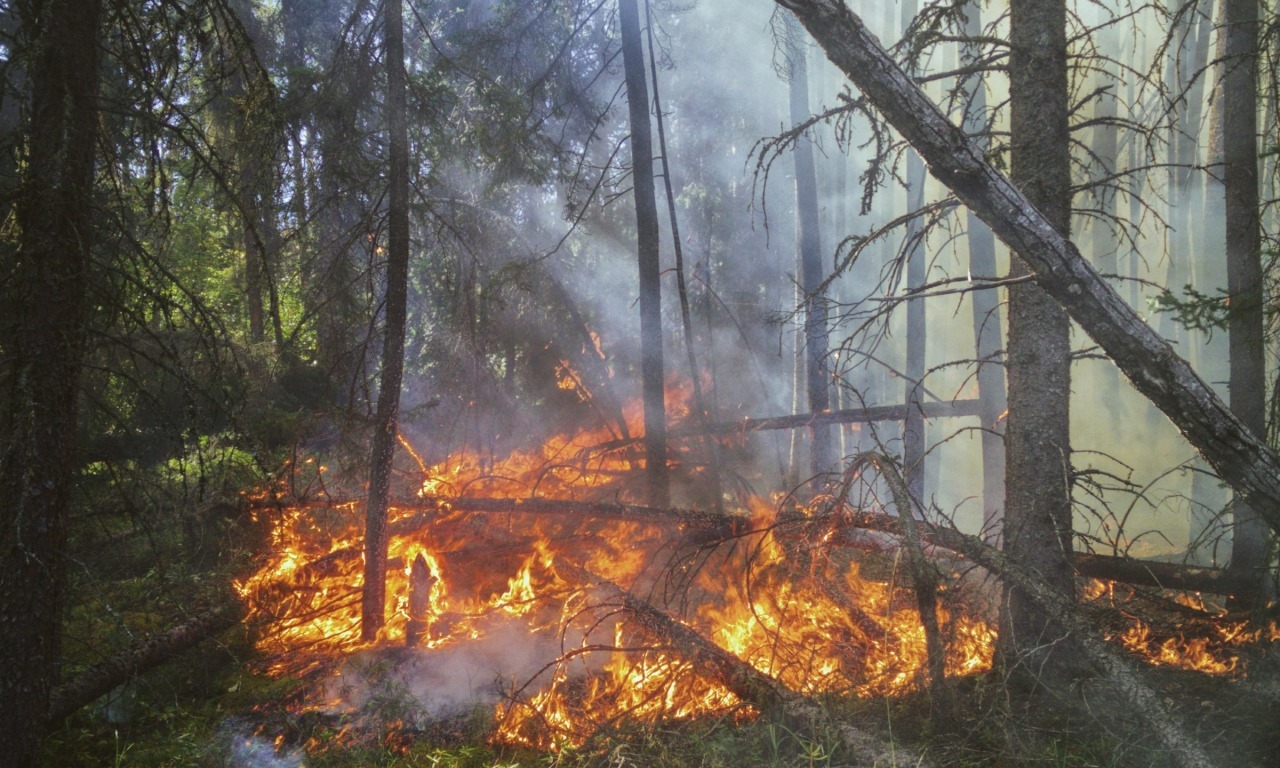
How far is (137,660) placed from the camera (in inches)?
232

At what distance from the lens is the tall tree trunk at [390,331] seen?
23.8ft

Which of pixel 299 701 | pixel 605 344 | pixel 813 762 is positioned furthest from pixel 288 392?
pixel 813 762

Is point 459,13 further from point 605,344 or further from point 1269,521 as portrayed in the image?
point 1269,521

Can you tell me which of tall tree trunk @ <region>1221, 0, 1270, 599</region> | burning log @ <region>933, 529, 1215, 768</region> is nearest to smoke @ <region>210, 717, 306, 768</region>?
burning log @ <region>933, 529, 1215, 768</region>

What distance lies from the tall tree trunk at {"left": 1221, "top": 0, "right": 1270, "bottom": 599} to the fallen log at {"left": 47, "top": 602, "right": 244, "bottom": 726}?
8820 mm

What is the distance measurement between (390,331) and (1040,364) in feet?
19.8

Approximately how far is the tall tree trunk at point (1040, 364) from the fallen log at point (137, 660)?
6295mm

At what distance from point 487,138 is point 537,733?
247 inches

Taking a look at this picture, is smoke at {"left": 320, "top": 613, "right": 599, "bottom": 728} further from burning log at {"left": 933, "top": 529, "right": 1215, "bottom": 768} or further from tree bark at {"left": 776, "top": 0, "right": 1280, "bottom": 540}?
tree bark at {"left": 776, "top": 0, "right": 1280, "bottom": 540}

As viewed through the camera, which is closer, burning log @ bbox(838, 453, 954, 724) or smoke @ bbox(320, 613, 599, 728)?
burning log @ bbox(838, 453, 954, 724)

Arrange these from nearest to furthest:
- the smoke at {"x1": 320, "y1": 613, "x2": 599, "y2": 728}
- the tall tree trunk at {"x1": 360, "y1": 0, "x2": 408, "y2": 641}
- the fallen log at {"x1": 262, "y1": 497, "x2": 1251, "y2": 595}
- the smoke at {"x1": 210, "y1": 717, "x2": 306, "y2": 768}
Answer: the fallen log at {"x1": 262, "y1": 497, "x2": 1251, "y2": 595}, the smoke at {"x1": 210, "y1": 717, "x2": 306, "y2": 768}, the smoke at {"x1": 320, "y1": 613, "x2": 599, "y2": 728}, the tall tree trunk at {"x1": 360, "y1": 0, "x2": 408, "y2": 641}

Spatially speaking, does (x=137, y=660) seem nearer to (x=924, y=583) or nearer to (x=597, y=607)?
(x=597, y=607)

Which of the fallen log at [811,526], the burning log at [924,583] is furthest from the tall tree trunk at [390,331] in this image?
the burning log at [924,583]

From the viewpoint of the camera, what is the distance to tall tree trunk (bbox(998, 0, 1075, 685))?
4973 millimetres
